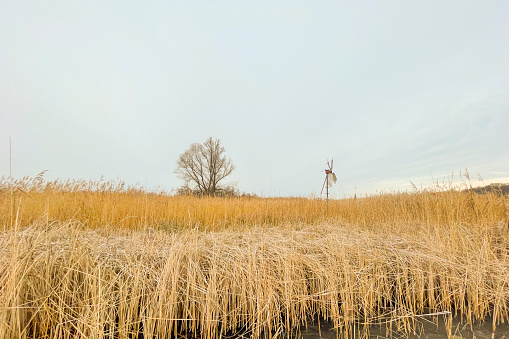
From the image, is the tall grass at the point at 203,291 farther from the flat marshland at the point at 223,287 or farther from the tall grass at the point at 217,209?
the tall grass at the point at 217,209

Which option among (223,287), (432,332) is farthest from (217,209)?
(432,332)

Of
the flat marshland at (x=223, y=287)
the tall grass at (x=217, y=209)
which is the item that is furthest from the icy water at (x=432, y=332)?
the tall grass at (x=217, y=209)

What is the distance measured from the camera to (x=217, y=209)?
342 inches

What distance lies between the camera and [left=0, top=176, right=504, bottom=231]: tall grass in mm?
6250

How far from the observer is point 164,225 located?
666 centimetres

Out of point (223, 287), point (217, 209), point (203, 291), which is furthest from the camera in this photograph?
point (217, 209)

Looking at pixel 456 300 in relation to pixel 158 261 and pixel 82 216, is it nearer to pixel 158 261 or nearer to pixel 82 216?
pixel 158 261

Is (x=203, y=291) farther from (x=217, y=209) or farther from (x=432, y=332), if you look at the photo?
(x=217, y=209)

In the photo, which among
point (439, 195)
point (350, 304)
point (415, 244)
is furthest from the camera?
point (439, 195)

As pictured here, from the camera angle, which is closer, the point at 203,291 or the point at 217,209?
the point at 203,291

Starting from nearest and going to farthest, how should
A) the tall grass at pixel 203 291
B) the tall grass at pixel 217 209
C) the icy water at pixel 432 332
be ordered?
1. the tall grass at pixel 203 291
2. the icy water at pixel 432 332
3. the tall grass at pixel 217 209

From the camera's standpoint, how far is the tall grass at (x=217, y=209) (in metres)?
6.25

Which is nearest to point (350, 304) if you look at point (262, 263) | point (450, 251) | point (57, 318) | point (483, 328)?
point (262, 263)

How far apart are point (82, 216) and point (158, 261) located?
14.6 feet
